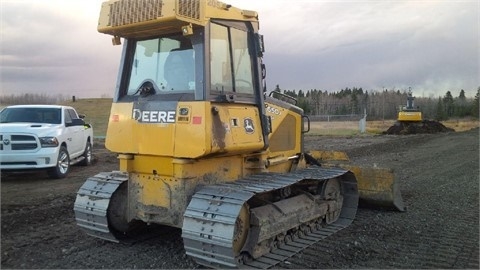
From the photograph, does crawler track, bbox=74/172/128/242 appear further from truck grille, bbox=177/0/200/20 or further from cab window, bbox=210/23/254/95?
truck grille, bbox=177/0/200/20

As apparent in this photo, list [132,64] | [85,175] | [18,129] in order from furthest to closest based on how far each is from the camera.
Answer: [85,175]
[18,129]
[132,64]

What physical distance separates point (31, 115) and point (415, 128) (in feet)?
95.0

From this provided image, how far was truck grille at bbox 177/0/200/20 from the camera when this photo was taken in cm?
556

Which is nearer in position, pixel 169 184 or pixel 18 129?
pixel 169 184

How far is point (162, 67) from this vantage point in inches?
242

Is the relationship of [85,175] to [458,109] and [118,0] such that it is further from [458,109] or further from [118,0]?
[458,109]

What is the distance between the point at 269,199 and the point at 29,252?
3.17 metres

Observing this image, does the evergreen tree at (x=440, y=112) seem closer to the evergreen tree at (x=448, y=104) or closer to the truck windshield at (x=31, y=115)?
the evergreen tree at (x=448, y=104)

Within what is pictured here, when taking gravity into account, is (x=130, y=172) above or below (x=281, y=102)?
below

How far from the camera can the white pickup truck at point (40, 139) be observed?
1173cm

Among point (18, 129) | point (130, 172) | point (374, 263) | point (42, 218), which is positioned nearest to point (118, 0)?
point (130, 172)

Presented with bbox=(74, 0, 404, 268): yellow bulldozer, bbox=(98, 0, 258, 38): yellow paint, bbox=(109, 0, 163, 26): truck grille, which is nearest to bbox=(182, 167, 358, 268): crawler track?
bbox=(74, 0, 404, 268): yellow bulldozer

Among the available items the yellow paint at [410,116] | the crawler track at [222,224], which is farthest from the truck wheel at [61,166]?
the yellow paint at [410,116]

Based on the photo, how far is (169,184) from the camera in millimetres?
5871
